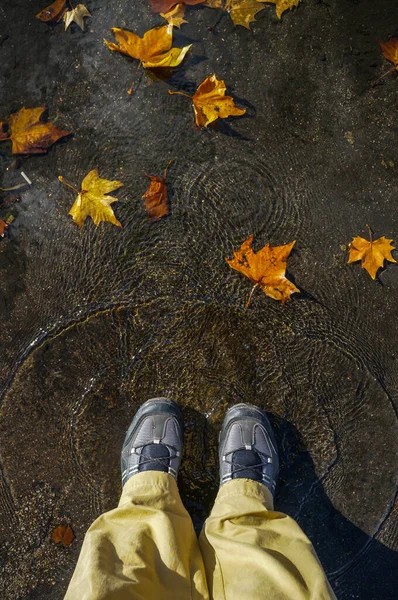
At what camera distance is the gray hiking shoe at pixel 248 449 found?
82.4 inches

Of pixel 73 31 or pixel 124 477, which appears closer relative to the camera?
pixel 124 477

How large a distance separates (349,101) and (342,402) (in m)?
1.42

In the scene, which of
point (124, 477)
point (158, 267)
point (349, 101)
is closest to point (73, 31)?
point (158, 267)

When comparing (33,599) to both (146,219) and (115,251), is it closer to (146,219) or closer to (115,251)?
(115,251)

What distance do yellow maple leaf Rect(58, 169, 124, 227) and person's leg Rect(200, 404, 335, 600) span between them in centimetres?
110

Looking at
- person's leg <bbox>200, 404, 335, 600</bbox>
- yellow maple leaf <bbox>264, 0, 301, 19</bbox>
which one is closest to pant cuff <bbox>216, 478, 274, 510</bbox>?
person's leg <bbox>200, 404, 335, 600</bbox>

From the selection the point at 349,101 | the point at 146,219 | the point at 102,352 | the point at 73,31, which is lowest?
the point at 102,352

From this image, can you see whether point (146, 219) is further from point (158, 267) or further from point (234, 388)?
point (234, 388)

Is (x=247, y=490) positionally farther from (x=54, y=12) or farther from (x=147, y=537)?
(x=54, y=12)

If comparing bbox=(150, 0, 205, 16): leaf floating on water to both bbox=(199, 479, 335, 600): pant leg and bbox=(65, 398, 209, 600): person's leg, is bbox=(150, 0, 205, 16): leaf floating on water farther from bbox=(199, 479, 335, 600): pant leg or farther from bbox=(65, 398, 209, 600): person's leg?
bbox=(199, 479, 335, 600): pant leg

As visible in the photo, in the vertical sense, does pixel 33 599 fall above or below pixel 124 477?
below

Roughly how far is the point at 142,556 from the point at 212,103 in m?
1.97

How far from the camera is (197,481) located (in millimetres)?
2217

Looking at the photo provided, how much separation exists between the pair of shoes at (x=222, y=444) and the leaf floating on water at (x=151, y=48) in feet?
5.28
